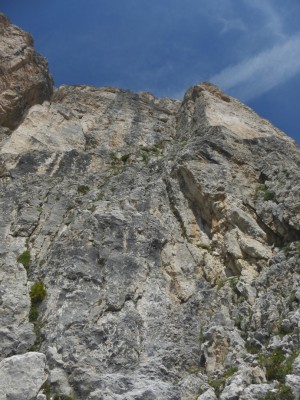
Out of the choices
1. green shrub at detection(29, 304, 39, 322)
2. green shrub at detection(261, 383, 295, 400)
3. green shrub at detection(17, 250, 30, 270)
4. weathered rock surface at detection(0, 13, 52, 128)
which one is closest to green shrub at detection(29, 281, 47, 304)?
green shrub at detection(29, 304, 39, 322)

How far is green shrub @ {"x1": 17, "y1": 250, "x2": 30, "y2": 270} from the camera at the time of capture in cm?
2845

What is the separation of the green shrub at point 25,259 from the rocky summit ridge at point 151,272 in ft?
0.31

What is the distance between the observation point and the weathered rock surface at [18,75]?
5528 cm

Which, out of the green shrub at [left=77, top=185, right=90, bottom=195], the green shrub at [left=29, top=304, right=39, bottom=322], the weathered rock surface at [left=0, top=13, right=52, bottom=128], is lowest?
the green shrub at [left=29, top=304, right=39, bottom=322]

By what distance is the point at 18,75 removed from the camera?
190 ft

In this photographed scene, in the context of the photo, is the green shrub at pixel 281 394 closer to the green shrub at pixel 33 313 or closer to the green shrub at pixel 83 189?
the green shrub at pixel 33 313

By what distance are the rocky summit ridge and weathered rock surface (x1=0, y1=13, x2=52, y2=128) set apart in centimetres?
1187

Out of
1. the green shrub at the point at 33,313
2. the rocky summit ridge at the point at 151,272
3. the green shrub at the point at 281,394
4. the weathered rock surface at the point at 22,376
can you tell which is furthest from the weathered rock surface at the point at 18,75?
the green shrub at the point at 281,394

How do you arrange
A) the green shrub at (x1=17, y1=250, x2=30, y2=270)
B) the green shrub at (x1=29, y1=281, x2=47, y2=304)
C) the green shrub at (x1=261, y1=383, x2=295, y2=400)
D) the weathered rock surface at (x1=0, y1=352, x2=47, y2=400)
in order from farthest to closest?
the green shrub at (x1=17, y1=250, x2=30, y2=270)
the green shrub at (x1=29, y1=281, x2=47, y2=304)
the weathered rock surface at (x1=0, y1=352, x2=47, y2=400)
the green shrub at (x1=261, y1=383, x2=295, y2=400)

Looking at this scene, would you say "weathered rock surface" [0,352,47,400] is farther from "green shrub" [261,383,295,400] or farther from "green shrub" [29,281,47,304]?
"green shrub" [261,383,295,400]

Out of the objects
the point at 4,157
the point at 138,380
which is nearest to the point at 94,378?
the point at 138,380

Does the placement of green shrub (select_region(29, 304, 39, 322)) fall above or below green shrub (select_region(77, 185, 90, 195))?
below

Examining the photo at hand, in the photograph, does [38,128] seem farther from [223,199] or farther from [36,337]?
[36,337]

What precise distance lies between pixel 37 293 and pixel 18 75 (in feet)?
129
